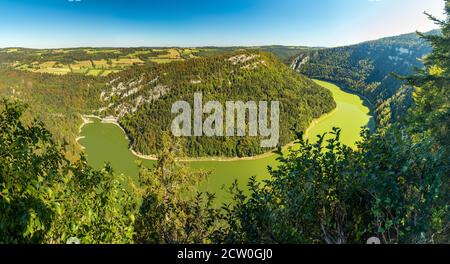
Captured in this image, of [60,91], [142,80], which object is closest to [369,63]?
[142,80]

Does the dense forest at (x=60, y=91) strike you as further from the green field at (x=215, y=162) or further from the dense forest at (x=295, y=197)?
the dense forest at (x=295, y=197)

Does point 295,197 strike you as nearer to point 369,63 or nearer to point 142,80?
point 142,80

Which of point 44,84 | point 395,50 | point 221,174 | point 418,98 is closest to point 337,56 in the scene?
point 395,50

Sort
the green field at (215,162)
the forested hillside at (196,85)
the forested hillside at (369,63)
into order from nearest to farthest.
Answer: the green field at (215,162) < the forested hillside at (369,63) < the forested hillside at (196,85)

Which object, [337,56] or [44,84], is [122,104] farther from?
[337,56]

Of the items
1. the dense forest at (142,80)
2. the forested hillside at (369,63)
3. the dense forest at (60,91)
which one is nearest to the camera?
the forested hillside at (369,63)

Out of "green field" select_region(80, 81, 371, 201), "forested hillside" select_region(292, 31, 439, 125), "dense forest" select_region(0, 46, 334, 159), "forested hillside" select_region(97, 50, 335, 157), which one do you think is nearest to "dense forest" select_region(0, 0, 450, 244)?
"green field" select_region(80, 81, 371, 201)

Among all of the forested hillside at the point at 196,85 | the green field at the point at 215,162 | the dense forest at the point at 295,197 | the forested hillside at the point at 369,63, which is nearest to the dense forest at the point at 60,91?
the forested hillside at the point at 196,85
